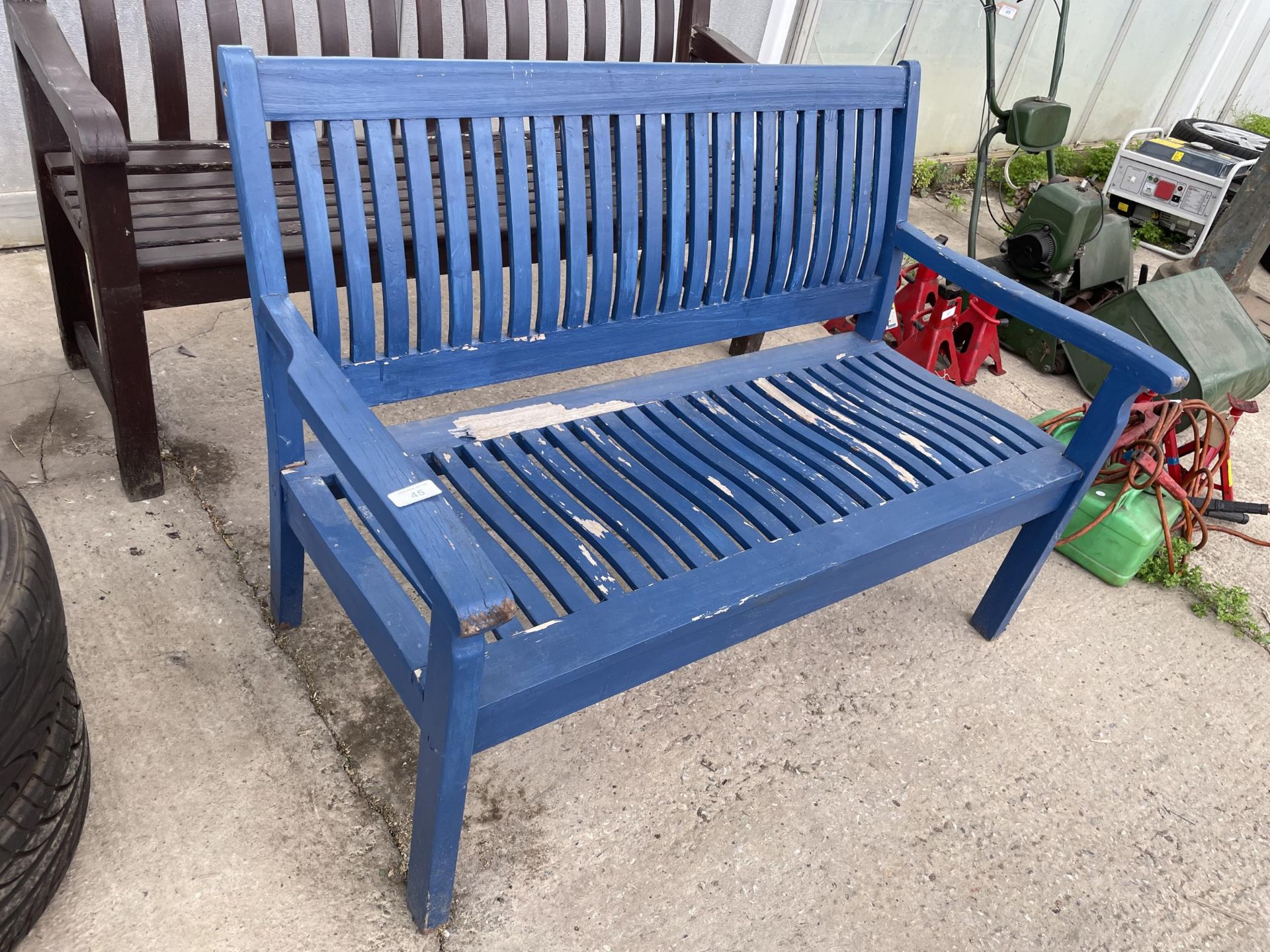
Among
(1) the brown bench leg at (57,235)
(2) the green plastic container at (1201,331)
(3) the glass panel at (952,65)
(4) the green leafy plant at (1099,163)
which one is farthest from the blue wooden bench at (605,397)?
(4) the green leafy plant at (1099,163)

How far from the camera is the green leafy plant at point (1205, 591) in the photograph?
2.58 meters

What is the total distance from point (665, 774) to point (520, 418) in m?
0.76

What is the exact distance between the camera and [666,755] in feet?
6.39

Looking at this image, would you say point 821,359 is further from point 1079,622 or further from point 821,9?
point 821,9

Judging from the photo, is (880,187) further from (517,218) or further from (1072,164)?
(1072,164)

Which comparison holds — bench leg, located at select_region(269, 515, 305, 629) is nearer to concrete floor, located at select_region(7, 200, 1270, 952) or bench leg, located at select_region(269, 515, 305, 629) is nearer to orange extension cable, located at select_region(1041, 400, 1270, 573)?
concrete floor, located at select_region(7, 200, 1270, 952)

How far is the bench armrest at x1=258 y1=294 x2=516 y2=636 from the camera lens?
3.57 ft

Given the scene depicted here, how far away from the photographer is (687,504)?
1.75m

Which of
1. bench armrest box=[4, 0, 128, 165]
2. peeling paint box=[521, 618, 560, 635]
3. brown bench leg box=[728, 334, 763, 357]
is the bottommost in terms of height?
brown bench leg box=[728, 334, 763, 357]

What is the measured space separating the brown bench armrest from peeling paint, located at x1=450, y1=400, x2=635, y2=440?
5.07 ft

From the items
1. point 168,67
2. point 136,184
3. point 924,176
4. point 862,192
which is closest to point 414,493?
point 862,192

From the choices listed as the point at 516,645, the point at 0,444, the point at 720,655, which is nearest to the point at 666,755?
the point at 720,655

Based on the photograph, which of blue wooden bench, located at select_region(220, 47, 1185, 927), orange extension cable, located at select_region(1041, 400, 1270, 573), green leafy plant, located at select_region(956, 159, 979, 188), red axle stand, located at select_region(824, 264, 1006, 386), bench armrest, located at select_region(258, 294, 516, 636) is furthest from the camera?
green leafy plant, located at select_region(956, 159, 979, 188)

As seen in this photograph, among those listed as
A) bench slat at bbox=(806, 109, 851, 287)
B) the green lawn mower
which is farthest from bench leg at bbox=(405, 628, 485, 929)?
the green lawn mower
